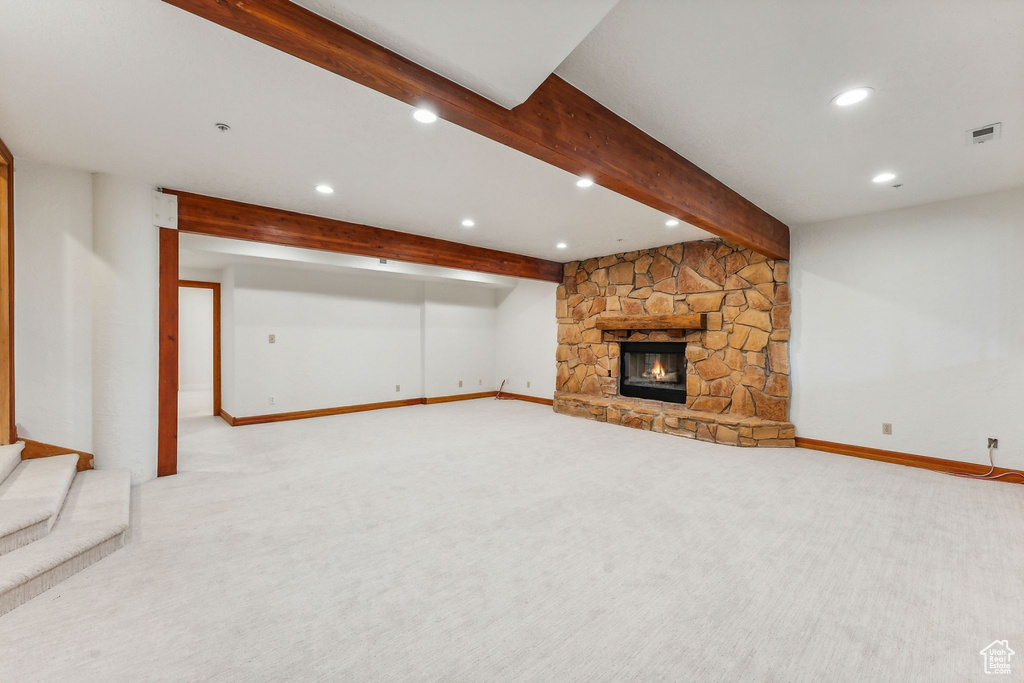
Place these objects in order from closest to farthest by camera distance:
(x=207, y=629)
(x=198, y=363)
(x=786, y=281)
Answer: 1. (x=207, y=629)
2. (x=786, y=281)
3. (x=198, y=363)

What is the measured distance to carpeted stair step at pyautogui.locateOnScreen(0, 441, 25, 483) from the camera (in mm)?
2473

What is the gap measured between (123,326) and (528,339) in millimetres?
5555

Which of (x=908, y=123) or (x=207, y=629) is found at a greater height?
(x=908, y=123)

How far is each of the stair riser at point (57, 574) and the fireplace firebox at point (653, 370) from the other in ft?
18.0

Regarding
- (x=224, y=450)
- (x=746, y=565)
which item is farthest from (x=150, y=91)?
(x=746, y=565)

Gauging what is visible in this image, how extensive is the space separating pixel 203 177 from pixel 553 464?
3700mm

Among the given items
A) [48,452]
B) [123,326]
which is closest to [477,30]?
[123,326]

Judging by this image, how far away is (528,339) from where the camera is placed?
25.2 ft

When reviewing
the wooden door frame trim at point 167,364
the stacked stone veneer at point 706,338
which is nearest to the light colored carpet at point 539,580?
the wooden door frame trim at point 167,364

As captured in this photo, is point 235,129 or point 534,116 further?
point 235,129

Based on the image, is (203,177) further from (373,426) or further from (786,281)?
(786,281)

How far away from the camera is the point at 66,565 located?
2014 mm

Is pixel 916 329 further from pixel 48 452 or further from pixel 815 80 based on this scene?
pixel 48 452

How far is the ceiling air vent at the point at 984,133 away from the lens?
2360mm
